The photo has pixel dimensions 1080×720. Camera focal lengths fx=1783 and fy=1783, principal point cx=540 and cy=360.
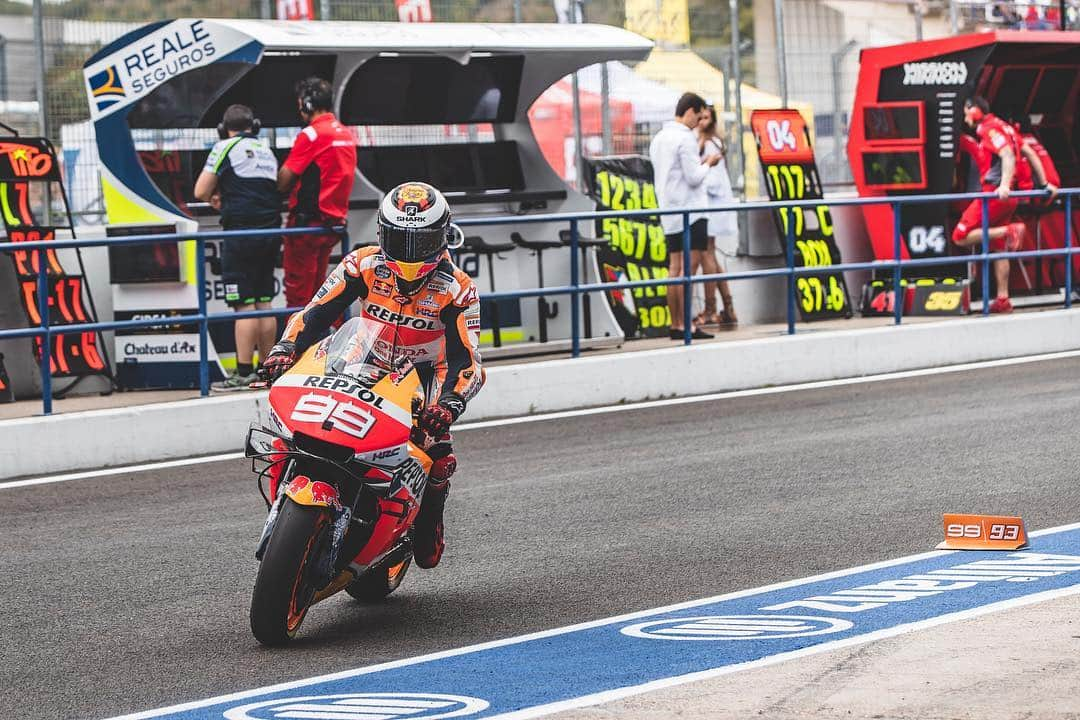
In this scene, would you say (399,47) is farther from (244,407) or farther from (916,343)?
(916,343)

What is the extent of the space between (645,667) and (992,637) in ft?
4.12

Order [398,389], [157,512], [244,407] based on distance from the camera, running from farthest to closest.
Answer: [244,407]
[157,512]
[398,389]

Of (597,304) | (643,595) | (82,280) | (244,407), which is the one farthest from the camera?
(597,304)

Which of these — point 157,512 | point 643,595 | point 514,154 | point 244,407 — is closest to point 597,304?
point 514,154

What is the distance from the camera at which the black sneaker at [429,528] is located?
7.22 m

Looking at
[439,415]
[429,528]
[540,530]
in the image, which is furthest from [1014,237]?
[439,415]

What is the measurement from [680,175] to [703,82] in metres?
3.32

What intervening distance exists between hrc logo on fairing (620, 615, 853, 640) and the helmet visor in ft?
5.42

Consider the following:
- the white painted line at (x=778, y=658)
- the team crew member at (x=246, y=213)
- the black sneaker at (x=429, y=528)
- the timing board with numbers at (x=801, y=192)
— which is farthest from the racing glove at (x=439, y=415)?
the timing board with numbers at (x=801, y=192)

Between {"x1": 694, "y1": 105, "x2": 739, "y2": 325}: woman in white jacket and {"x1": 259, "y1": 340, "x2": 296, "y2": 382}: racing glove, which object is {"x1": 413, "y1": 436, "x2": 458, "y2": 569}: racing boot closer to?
{"x1": 259, "y1": 340, "x2": 296, "y2": 382}: racing glove

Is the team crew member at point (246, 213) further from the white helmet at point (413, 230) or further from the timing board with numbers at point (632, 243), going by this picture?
the white helmet at point (413, 230)

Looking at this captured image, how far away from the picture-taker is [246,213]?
13.0 metres

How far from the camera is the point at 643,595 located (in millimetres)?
7410

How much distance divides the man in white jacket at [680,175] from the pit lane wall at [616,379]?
1.35m
